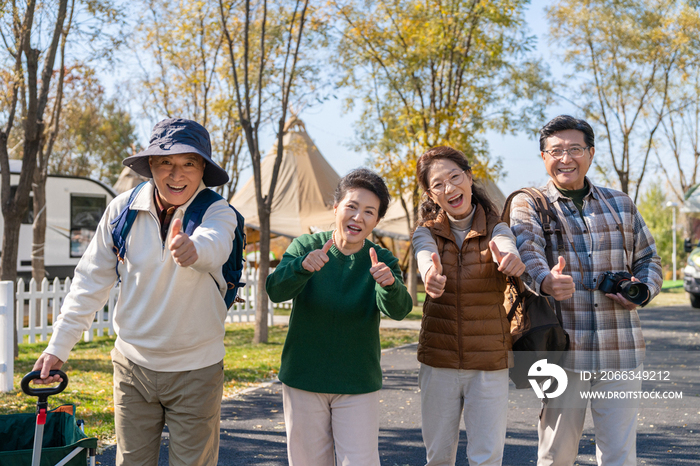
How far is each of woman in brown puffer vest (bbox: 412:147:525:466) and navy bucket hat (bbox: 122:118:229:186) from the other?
109 cm

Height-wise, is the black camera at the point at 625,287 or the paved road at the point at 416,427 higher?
the black camera at the point at 625,287

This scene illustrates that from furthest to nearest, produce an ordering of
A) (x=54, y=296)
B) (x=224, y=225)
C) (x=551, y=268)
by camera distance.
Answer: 1. (x=54, y=296)
2. (x=551, y=268)
3. (x=224, y=225)

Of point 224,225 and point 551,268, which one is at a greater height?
point 224,225

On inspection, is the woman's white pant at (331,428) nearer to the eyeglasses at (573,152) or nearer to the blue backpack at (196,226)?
the blue backpack at (196,226)

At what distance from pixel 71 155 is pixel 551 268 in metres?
33.5

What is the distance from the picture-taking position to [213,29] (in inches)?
Answer: 470

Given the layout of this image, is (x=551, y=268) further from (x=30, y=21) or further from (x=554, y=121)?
(x=30, y=21)

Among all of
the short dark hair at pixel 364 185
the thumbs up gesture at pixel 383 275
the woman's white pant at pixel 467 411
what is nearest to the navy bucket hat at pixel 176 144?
the short dark hair at pixel 364 185

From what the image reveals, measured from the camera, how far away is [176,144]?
2.54m

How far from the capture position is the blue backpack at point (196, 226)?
2547mm

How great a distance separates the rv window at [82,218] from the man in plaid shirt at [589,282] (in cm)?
1401

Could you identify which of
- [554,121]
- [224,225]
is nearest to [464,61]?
[554,121]

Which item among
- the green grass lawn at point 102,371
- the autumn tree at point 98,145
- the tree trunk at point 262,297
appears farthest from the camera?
the autumn tree at point 98,145

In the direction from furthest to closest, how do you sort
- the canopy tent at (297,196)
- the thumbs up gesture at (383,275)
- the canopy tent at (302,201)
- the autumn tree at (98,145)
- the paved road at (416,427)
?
1. the autumn tree at (98,145)
2. the canopy tent at (297,196)
3. the canopy tent at (302,201)
4. the paved road at (416,427)
5. the thumbs up gesture at (383,275)
